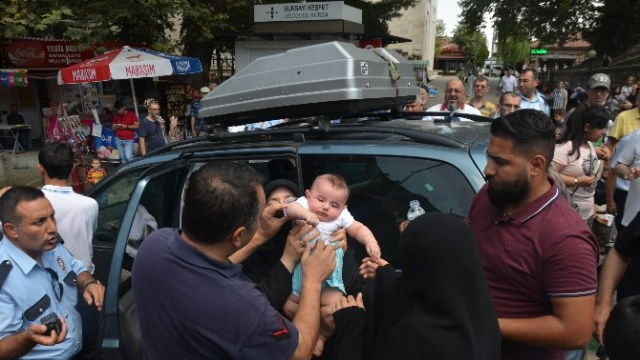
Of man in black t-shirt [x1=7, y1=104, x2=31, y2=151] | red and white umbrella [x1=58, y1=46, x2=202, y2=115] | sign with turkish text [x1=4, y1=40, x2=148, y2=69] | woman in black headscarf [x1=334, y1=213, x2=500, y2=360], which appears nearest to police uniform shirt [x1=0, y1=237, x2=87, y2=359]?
woman in black headscarf [x1=334, y1=213, x2=500, y2=360]

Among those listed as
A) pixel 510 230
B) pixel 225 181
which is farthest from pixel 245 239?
pixel 510 230

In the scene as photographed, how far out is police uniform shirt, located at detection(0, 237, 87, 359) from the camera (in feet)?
7.00

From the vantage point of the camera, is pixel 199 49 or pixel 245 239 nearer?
pixel 245 239

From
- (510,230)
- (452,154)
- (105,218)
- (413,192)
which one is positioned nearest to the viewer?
(510,230)

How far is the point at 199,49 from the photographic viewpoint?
15.1 metres

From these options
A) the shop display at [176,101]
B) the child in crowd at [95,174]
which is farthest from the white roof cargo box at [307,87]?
the shop display at [176,101]

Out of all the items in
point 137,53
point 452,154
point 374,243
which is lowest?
point 374,243

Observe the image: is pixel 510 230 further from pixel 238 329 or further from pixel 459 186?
pixel 238 329

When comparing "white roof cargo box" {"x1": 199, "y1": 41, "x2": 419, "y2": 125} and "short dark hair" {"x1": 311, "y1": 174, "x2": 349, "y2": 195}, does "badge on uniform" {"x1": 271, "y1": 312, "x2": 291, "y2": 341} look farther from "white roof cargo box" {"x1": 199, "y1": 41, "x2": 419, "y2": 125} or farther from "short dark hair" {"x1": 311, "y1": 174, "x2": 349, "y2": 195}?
"white roof cargo box" {"x1": 199, "y1": 41, "x2": 419, "y2": 125}

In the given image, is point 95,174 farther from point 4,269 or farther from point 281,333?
point 281,333

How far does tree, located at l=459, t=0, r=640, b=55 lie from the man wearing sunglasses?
31530 mm

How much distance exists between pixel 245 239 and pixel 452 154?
3.56 feet

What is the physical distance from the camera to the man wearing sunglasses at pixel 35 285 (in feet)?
6.70

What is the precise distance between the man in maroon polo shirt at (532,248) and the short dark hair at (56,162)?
2.65 meters
